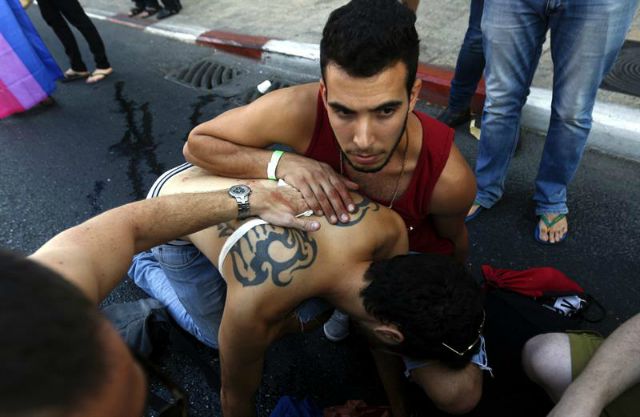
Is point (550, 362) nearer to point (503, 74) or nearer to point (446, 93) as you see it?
point (503, 74)

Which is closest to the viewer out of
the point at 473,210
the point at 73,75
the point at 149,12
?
the point at 473,210

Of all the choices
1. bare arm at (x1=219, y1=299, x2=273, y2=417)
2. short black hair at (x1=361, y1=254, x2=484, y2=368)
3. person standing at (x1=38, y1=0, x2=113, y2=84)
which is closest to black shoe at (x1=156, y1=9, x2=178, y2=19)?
person standing at (x1=38, y1=0, x2=113, y2=84)

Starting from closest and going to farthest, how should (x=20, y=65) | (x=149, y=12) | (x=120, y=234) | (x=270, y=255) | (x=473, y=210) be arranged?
1. (x=120, y=234)
2. (x=270, y=255)
3. (x=473, y=210)
4. (x=20, y=65)
5. (x=149, y=12)

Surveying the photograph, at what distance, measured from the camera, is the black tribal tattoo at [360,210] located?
69.2 inches

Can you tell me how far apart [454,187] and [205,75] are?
3.51 meters

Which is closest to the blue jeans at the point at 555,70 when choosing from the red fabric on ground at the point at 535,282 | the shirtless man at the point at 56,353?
the red fabric on ground at the point at 535,282

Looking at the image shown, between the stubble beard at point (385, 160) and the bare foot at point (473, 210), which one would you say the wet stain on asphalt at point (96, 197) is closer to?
the stubble beard at point (385, 160)

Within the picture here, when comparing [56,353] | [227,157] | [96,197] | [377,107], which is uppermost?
[56,353]

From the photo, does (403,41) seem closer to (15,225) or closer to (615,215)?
(615,215)

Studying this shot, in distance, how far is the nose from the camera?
1.77 meters

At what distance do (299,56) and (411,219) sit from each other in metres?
3.01

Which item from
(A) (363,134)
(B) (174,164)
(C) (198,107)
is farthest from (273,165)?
(C) (198,107)

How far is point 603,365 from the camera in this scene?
5.09 feet

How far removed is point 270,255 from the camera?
62.7 inches
